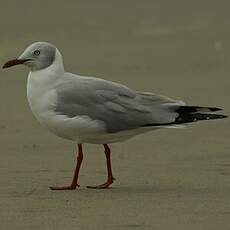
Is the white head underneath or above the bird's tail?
above

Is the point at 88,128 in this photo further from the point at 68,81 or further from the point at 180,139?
the point at 180,139

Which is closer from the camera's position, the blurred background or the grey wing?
the blurred background

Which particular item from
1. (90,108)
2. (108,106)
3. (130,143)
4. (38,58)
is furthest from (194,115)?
(130,143)

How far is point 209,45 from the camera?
904 inches

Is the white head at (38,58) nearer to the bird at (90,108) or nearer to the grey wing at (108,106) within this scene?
the bird at (90,108)

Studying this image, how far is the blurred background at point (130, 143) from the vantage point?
321 inches

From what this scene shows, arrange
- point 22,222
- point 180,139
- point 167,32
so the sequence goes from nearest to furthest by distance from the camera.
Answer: point 22,222
point 180,139
point 167,32

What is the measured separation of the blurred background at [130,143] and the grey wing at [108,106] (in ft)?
1.79

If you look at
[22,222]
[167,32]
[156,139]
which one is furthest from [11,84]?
[22,222]

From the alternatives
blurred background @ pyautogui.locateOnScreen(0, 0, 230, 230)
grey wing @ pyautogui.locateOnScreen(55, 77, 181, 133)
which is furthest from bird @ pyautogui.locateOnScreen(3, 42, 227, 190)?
blurred background @ pyautogui.locateOnScreen(0, 0, 230, 230)

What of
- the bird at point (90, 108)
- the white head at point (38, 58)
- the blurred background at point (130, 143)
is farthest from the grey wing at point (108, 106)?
the blurred background at point (130, 143)

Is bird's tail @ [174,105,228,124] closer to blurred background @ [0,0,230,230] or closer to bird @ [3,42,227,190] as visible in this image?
bird @ [3,42,227,190]

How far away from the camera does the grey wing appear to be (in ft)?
31.3

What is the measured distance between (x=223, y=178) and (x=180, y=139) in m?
2.63
